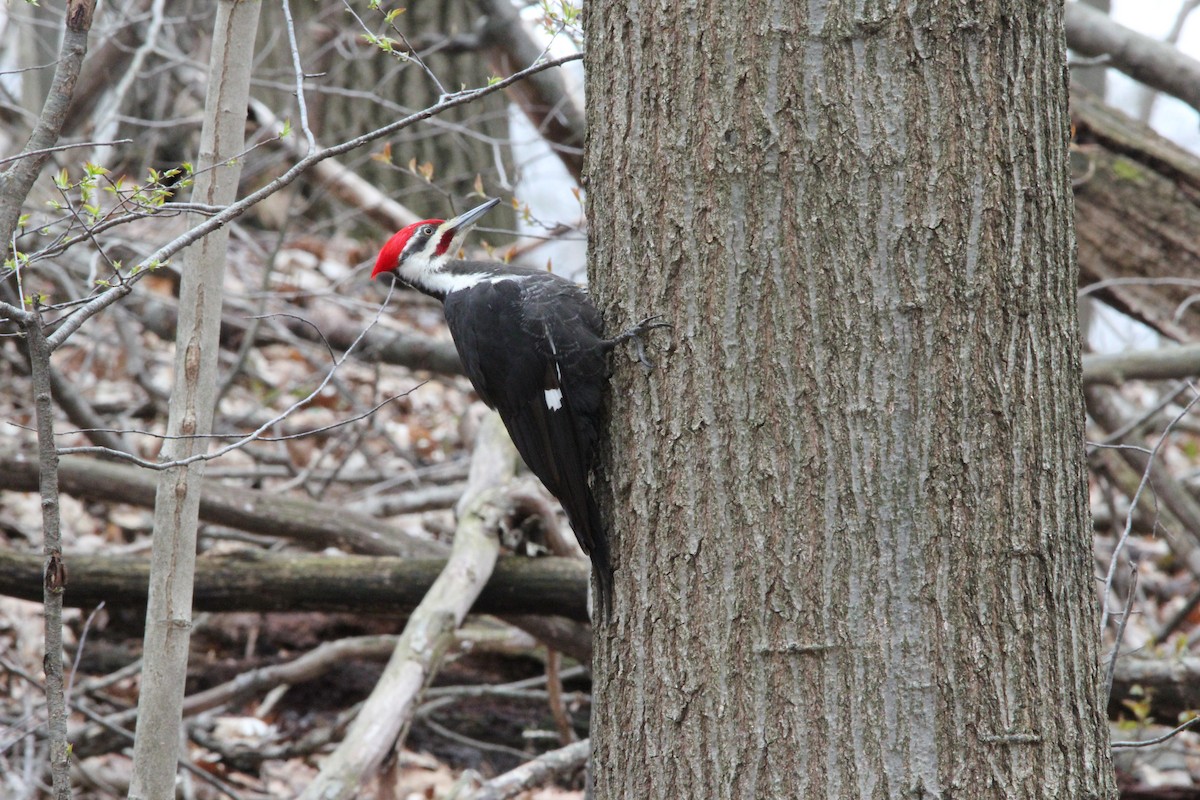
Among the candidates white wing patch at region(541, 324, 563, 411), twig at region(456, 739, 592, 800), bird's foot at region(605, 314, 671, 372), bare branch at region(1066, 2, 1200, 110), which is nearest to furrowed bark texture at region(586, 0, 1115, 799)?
bird's foot at region(605, 314, 671, 372)

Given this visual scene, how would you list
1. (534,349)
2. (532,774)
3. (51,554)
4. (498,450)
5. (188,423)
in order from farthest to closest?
(498,450) < (532,774) < (534,349) < (188,423) < (51,554)

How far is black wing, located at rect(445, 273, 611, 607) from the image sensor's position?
2129 millimetres

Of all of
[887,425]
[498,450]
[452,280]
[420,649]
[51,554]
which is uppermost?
[452,280]

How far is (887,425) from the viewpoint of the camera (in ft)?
5.37

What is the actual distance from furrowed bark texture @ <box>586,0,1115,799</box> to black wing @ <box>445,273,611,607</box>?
0.39 m

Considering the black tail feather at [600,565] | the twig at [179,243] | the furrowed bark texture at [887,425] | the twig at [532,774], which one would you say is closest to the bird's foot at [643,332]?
the furrowed bark texture at [887,425]

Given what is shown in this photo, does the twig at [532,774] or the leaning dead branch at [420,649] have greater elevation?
the leaning dead branch at [420,649]

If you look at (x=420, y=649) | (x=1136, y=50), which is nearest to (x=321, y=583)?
(x=420, y=649)

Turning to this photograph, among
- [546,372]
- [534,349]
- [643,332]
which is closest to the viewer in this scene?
[643,332]

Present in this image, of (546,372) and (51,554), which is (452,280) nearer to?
(546,372)

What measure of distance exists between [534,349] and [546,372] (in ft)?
0.40

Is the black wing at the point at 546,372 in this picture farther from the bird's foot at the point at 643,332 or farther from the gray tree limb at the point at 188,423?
the gray tree limb at the point at 188,423

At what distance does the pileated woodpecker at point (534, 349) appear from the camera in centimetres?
212

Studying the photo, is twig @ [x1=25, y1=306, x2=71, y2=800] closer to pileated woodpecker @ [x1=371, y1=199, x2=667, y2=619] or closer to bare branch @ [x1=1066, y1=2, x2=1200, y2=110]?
pileated woodpecker @ [x1=371, y1=199, x2=667, y2=619]
